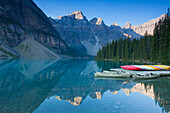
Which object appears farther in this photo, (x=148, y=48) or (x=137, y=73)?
(x=148, y=48)

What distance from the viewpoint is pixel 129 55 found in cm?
10594

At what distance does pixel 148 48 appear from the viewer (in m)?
79.3

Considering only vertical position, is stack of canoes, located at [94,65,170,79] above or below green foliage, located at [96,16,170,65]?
below

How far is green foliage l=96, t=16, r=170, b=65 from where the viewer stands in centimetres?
4950

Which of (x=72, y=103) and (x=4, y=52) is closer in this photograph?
(x=72, y=103)

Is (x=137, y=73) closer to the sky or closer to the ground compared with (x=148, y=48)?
closer to the ground

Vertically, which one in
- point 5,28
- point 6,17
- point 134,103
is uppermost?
point 6,17

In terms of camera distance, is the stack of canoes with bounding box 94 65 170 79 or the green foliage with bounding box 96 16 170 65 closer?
the stack of canoes with bounding box 94 65 170 79

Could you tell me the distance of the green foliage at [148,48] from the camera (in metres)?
49.5

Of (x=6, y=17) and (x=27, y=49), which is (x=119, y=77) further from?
(x=6, y=17)

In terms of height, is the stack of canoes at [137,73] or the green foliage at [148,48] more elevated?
the green foliage at [148,48]

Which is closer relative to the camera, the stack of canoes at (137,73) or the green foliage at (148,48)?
the stack of canoes at (137,73)

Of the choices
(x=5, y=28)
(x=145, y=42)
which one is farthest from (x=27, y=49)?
(x=145, y=42)

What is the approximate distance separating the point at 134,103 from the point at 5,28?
189m
